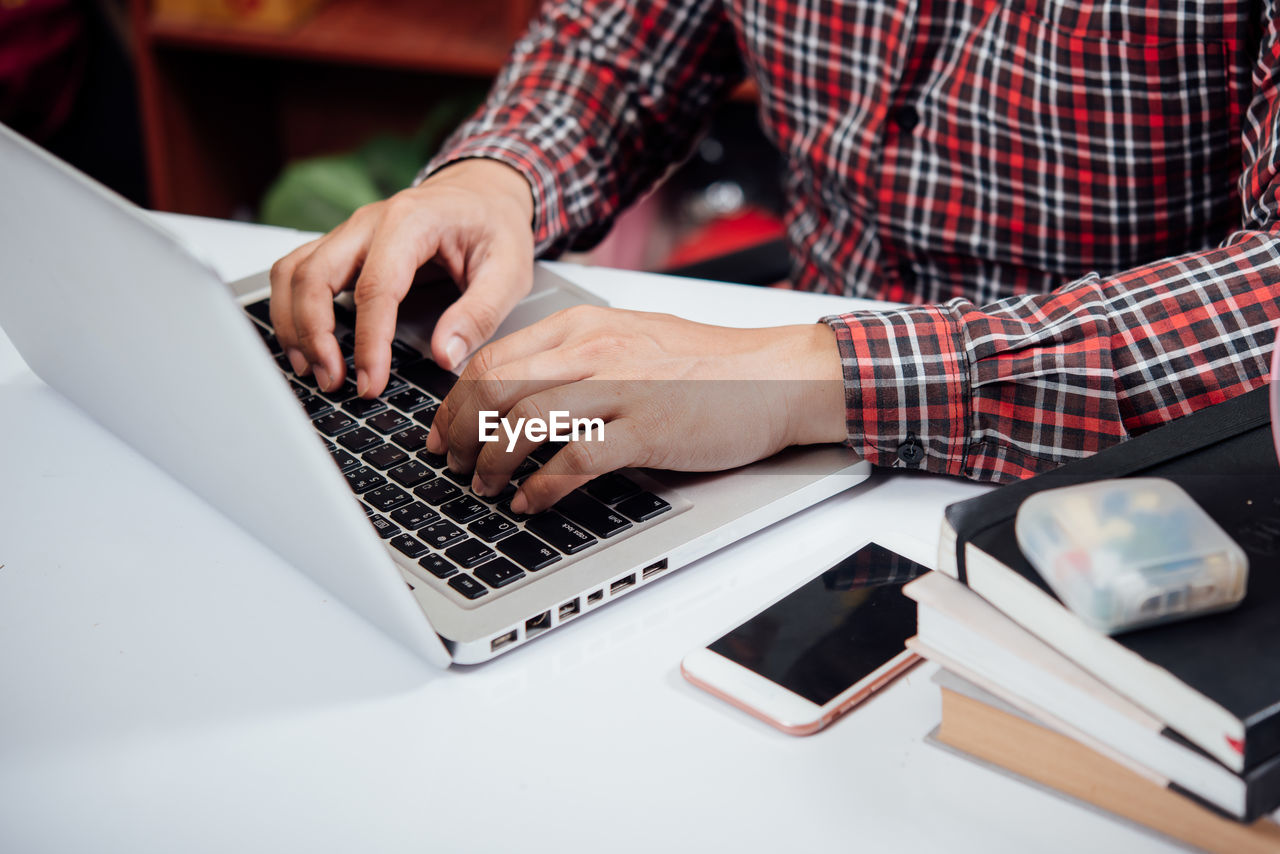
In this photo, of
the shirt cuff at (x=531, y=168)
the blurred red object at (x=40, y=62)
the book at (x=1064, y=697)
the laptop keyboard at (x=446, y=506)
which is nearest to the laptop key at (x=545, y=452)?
the laptop keyboard at (x=446, y=506)

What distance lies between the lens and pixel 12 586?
1.77ft

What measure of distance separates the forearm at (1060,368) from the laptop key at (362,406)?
0.26 meters

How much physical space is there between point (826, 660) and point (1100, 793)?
0.12m

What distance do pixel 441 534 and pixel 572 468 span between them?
0.23 ft

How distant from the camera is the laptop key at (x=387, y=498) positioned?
1.84 feet

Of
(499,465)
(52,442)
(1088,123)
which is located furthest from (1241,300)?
(52,442)

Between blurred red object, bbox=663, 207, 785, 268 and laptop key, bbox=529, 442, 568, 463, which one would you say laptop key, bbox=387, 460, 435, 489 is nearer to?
laptop key, bbox=529, 442, 568, 463

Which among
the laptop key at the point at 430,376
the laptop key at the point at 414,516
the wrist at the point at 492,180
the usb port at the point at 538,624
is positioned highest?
the wrist at the point at 492,180

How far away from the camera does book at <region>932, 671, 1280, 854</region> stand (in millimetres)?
378

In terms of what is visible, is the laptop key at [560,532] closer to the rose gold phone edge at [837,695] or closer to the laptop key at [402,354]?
the rose gold phone edge at [837,695]

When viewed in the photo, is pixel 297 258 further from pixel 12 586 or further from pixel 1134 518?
pixel 1134 518

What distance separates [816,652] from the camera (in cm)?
48

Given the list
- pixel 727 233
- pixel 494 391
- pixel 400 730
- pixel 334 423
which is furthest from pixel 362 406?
pixel 727 233

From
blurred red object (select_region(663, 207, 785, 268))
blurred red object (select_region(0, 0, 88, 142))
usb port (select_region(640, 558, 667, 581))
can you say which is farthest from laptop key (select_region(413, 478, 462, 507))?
blurred red object (select_region(0, 0, 88, 142))
